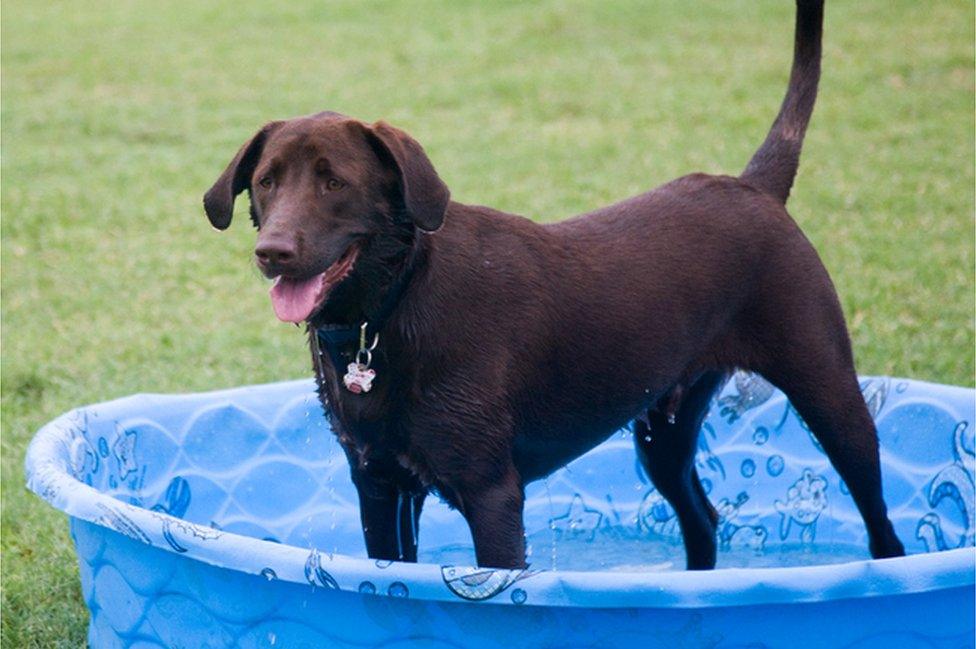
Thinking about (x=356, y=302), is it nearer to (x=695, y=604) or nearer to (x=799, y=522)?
(x=695, y=604)

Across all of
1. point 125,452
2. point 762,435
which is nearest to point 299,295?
point 125,452

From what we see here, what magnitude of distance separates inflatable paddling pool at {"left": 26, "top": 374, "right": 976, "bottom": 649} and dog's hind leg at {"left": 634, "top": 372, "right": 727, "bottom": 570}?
0.77 ft

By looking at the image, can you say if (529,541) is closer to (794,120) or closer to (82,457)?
(82,457)

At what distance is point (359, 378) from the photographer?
3502 millimetres

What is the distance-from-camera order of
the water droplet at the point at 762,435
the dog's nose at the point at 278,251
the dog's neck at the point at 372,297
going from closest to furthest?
the dog's nose at the point at 278,251 → the dog's neck at the point at 372,297 → the water droplet at the point at 762,435

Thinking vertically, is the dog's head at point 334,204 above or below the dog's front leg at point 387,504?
above

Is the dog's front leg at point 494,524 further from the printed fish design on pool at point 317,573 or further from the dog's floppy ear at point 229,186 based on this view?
the dog's floppy ear at point 229,186

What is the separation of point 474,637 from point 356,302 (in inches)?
32.8

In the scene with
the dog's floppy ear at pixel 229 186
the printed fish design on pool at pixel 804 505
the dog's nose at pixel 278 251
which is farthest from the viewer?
the printed fish design on pool at pixel 804 505

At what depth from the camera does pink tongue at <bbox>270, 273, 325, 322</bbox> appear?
326 centimetres

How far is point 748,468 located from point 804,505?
0.24 metres

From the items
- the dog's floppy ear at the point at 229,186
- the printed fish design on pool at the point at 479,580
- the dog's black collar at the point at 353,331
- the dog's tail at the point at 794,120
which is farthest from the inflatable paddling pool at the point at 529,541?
the dog's tail at the point at 794,120

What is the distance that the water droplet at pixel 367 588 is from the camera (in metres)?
3.10

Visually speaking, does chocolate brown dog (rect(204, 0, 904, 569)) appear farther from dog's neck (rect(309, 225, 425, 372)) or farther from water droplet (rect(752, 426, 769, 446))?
water droplet (rect(752, 426, 769, 446))
